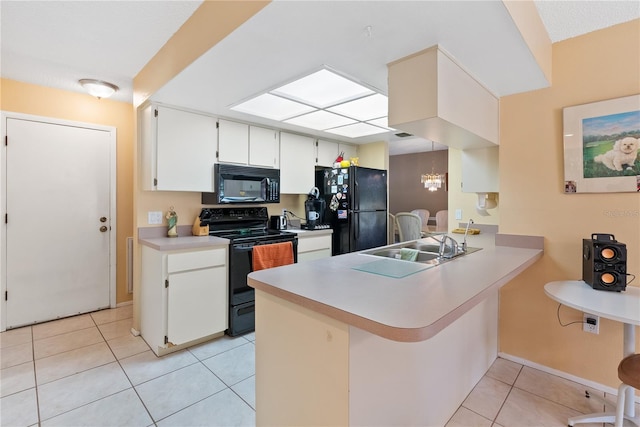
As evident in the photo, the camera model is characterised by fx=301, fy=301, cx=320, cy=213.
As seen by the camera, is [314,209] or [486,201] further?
[314,209]

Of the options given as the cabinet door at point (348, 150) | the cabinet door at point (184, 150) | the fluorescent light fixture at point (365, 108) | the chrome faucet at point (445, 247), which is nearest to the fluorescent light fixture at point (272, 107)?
the fluorescent light fixture at point (365, 108)

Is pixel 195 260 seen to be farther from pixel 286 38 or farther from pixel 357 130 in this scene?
pixel 357 130

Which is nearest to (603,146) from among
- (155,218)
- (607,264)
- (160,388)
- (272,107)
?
(607,264)

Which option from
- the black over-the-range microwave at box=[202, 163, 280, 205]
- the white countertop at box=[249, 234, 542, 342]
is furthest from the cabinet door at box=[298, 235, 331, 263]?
the white countertop at box=[249, 234, 542, 342]

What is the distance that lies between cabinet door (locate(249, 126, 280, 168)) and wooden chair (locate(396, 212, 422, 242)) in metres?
2.37

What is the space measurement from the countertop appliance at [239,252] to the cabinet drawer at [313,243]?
4.0 inches

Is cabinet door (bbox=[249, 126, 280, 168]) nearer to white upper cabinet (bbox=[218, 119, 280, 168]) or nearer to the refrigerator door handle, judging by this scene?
white upper cabinet (bbox=[218, 119, 280, 168])

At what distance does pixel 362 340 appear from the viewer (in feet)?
3.56

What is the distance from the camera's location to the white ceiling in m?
1.39

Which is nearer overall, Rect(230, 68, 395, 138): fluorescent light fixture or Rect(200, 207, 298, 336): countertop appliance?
Rect(230, 68, 395, 138): fluorescent light fixture

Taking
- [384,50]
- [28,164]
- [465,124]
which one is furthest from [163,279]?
[465,124]

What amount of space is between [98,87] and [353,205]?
2.84 m

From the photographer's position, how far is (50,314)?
3.06 m

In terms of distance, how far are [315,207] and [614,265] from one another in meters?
2.77
